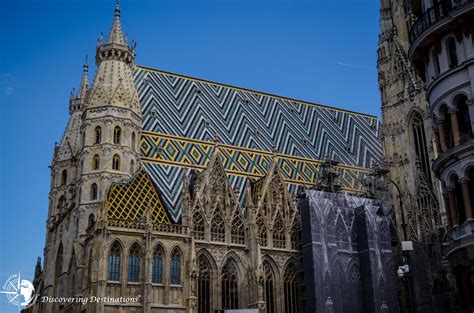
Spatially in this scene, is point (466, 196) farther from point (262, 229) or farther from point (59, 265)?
point (59, 265)

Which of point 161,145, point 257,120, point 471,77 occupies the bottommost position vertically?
point 471,77

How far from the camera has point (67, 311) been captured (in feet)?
112

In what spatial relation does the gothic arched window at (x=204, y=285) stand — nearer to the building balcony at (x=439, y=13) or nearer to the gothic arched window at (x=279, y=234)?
→ the gothic arched window at (x=279, y=234)

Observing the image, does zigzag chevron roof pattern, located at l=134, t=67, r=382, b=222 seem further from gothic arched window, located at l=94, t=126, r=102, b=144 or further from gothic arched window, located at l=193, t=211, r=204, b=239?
gothic arched window, located at l=94, t=126, r=102, b=144

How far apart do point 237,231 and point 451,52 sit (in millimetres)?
21429

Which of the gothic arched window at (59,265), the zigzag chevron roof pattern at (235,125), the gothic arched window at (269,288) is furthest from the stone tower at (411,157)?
the gothic arched window at (59,265)

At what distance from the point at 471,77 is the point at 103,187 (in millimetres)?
23527

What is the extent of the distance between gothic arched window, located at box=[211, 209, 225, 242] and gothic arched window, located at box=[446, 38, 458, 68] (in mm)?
20952

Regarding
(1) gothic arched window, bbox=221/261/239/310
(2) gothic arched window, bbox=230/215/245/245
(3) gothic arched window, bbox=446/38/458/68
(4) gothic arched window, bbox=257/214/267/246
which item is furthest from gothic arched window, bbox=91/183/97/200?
(3) gothic arched window, bbox=446/38/458/68

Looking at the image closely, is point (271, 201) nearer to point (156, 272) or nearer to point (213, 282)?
point (213, 282)

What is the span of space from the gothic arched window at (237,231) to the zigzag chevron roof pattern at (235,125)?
138 inches

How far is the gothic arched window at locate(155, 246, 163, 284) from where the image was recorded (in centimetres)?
3238

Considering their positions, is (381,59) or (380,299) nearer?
(380,299)

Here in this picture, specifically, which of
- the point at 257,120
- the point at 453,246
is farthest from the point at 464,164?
the point at 257,120
